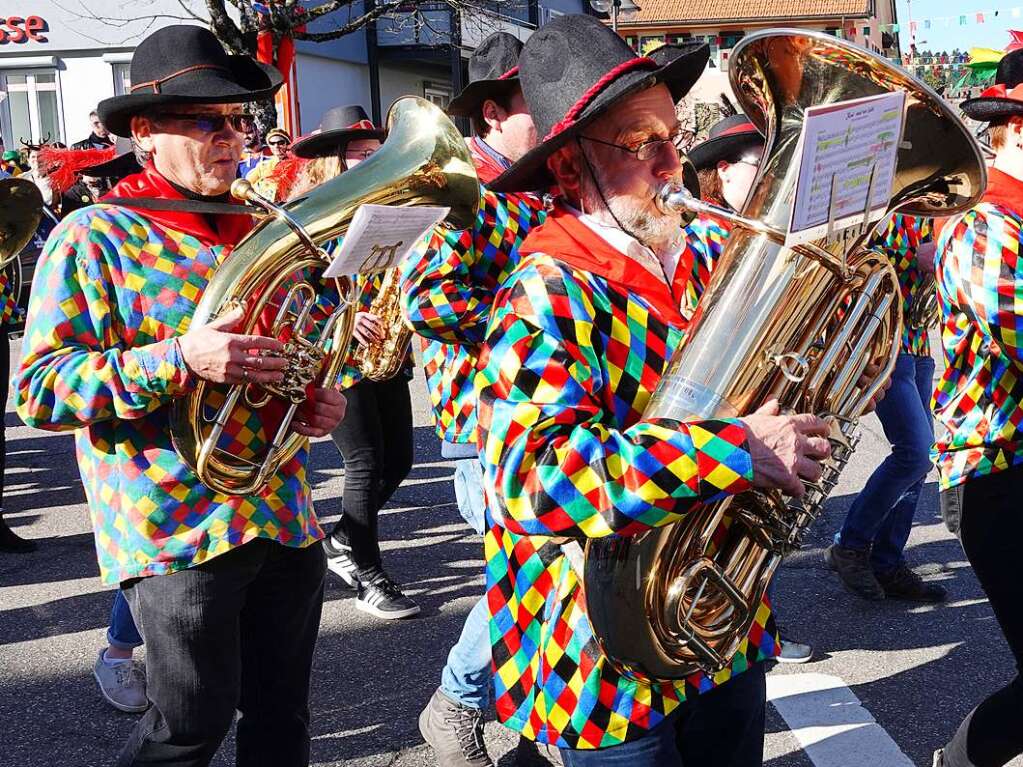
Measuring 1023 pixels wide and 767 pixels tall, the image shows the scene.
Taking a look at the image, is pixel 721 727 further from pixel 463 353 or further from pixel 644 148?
pixel 463 353

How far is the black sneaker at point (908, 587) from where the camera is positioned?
4.62 m

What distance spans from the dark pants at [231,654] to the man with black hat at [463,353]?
0.65 meters

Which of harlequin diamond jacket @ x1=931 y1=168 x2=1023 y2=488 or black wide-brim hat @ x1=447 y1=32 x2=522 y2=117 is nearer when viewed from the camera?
harlequin diamond jacket @ x1=931 y1=168 x2=1023 y2=488

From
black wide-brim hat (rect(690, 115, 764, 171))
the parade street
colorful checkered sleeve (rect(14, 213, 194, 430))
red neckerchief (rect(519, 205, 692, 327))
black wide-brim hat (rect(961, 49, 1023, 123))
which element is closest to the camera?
red neckerchief (rect(519, 205, 692, 327))

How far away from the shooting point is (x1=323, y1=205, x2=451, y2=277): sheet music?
2131 mm

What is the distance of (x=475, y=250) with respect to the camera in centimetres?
332

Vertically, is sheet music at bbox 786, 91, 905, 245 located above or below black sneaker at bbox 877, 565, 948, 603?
above

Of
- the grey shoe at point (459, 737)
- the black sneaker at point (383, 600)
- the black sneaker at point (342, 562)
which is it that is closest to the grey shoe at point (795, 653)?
the grey shoe at point (459, 737)

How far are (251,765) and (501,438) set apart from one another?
1240 mm

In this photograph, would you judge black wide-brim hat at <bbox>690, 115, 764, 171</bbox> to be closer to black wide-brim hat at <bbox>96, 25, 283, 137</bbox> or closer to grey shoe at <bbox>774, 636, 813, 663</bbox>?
grey shoe at <bbox>774, 636, 813, 663</bbox>

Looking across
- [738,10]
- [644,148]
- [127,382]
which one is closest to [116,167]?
[127,382]

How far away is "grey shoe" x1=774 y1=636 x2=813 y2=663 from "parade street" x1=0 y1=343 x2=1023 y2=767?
0.14 ft

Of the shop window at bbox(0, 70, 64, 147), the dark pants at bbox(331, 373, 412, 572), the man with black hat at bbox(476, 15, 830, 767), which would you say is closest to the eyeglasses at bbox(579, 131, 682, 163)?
the man with black hat at bbox(476, 15, 830, 767)

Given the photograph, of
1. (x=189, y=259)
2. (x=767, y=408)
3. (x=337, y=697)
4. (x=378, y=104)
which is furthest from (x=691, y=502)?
(x=378, y=104)
